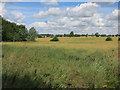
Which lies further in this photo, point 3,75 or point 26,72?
point 26,72

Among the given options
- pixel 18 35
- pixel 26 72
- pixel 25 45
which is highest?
pixel 18 35

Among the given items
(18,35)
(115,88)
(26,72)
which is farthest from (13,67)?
(115,88)

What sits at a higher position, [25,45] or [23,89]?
[25,45]

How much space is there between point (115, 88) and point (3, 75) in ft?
14.3

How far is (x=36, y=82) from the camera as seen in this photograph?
16.1ft

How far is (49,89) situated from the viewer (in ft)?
14.8

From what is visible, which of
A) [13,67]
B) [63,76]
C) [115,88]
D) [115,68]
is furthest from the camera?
[115,68]

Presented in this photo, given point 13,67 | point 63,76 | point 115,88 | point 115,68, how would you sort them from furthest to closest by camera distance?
point 115,68 → point 63,76 → point 13,67 → point 115,88

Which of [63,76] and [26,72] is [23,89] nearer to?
[26,72]

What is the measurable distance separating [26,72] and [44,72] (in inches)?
35.8

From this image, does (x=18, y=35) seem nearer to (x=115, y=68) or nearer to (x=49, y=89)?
(x=49, y=89)

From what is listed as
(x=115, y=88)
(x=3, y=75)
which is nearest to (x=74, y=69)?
(x=115, y=88)

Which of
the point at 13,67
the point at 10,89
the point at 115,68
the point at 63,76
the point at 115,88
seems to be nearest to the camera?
the point at 10,89

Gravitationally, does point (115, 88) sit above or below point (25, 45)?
below
